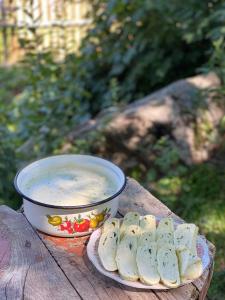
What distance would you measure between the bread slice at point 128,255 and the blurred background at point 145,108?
123 cm

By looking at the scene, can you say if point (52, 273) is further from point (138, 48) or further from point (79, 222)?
point (138, 48)

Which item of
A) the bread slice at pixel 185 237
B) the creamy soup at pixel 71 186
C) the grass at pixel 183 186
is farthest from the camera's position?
the grass at pixel 183 186

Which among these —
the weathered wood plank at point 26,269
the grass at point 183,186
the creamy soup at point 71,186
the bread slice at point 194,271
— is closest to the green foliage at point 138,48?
the grass at point 183,186

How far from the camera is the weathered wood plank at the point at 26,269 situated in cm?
135

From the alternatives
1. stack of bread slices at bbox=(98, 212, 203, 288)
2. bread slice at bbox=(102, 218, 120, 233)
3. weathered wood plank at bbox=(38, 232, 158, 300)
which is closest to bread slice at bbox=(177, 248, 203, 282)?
stack of bread slices at bbox=(98, 212, 203, 288)

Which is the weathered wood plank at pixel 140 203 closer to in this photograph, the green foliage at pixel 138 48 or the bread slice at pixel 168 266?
the bread slice at pixel 168 266

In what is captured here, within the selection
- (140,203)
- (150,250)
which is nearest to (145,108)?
(140,203)

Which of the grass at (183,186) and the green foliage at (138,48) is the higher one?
the green foliage at (138,48)

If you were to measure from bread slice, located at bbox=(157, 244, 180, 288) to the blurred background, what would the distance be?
1241 mm

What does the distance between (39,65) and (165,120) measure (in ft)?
3.04

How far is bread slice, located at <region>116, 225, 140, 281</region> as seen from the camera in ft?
4.43

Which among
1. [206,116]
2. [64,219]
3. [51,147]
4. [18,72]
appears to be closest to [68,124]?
[51,147]

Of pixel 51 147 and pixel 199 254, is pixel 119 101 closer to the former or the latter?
pixel 51 147

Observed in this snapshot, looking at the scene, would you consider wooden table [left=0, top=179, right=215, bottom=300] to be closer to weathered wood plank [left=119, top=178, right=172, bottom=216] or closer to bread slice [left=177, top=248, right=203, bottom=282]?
bread slice [left=177, top=248, right=203, bottom=282]
